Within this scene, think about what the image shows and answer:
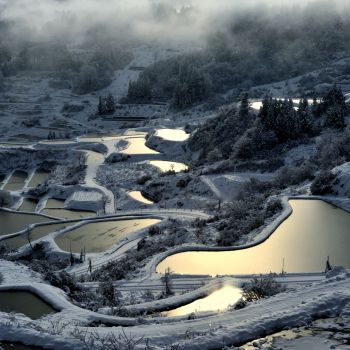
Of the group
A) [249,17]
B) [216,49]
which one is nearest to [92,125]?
[216,49]

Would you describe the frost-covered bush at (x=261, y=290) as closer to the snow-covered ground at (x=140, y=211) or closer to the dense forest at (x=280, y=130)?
the snow-covered ground at (x=140, y=211)

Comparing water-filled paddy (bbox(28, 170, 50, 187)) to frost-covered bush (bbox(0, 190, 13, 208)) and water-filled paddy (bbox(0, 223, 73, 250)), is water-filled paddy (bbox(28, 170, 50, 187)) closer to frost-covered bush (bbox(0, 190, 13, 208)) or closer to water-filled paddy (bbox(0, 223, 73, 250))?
frost-covered bush (bbox(0, 190, 13, 208))

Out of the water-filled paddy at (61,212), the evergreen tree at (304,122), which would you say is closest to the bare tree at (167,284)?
the water-filled paddy at (61,212)

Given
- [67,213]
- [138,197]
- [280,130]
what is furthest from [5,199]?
[280,130]

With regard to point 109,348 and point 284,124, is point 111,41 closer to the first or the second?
point 284,124

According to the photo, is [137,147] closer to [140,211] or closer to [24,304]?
[140,211]

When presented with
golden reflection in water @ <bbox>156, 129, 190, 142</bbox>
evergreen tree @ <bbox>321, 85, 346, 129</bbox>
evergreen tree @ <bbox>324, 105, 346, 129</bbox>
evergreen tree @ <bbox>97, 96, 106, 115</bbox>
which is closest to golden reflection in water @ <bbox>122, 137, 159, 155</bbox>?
golden reflection in water @ <bbox>156, 129, 190, 142</bbox>
